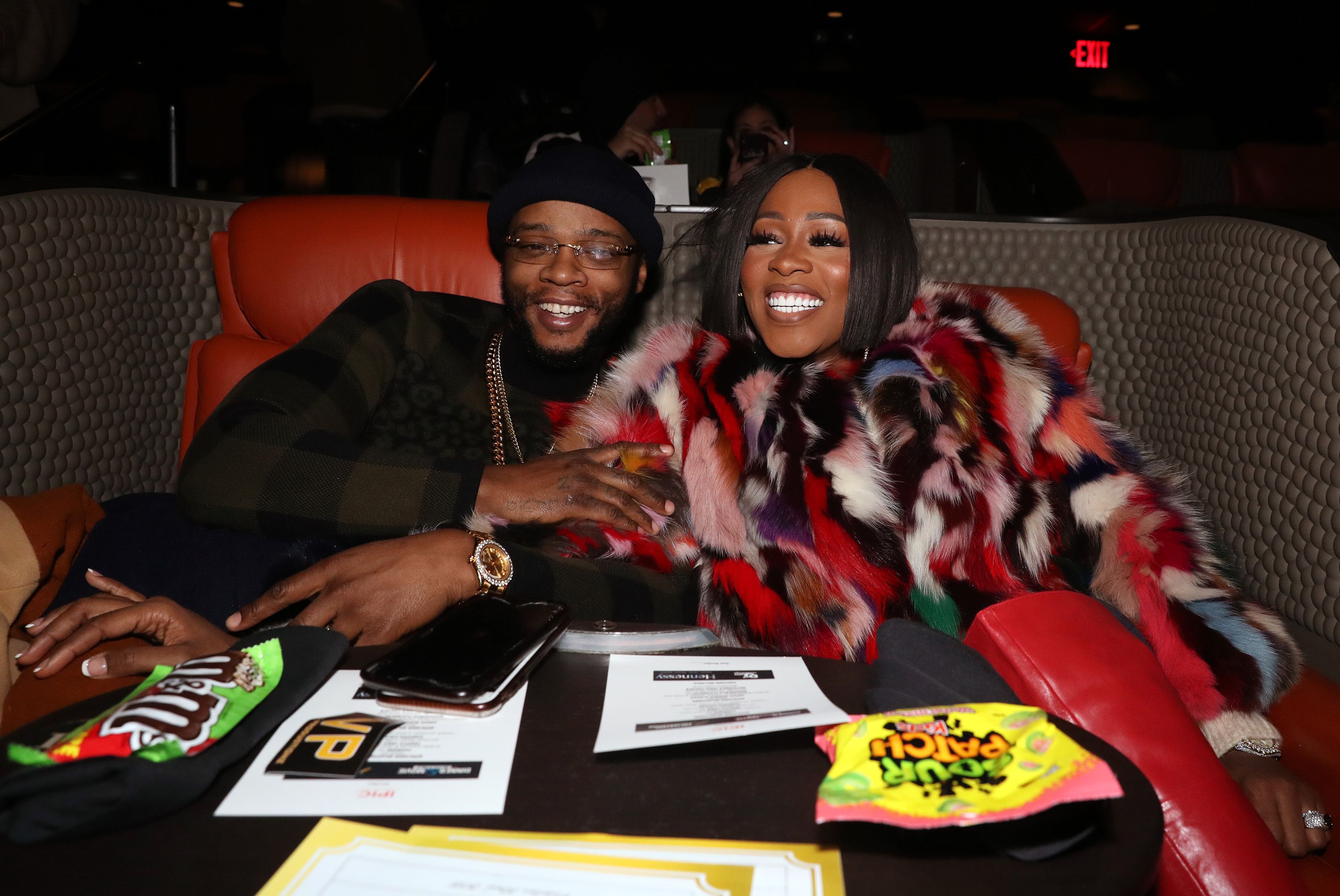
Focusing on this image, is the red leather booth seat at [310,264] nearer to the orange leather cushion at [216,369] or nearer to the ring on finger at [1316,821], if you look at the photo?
the orange leather cushion at [216,369]

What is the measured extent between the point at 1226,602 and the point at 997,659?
0.55 metres

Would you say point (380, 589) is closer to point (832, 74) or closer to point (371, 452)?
point (371, 452)

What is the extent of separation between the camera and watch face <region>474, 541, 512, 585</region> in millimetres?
1261

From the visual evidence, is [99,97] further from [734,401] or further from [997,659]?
[997,659]

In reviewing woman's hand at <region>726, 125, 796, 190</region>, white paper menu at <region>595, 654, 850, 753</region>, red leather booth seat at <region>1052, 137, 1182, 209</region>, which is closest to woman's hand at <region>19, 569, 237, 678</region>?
white paper menu at <region>595, 654, 850, 753</region>

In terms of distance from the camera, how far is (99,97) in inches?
86.9

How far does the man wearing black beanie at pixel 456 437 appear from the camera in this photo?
4.11 ft

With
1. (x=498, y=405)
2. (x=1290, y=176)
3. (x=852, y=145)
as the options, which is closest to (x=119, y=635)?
(x=498, y=405)

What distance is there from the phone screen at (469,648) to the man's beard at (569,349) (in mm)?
904

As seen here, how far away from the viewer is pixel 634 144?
2.94m

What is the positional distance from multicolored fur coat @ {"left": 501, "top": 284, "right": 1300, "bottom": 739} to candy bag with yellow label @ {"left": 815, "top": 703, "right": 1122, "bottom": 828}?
634 mm

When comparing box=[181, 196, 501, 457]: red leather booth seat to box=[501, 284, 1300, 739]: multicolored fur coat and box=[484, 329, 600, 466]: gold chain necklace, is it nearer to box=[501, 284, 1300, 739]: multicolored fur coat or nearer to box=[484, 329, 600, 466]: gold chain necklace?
box=[484, 329, 600, 466]: gold chain necklace

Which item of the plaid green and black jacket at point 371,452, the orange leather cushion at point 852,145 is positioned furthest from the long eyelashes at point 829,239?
the orange leather cushion at point 852,145

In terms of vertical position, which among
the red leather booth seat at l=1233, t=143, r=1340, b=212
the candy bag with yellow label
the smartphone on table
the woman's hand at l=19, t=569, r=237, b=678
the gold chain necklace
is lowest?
the woman's hand at l=19, t=569, r=237, b=678
